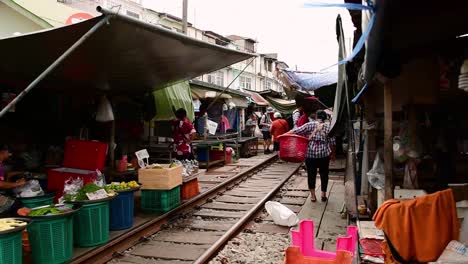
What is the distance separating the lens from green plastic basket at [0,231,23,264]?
3.88m

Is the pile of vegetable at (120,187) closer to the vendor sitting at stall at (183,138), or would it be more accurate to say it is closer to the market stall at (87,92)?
the market stall at (87,92)

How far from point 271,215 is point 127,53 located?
13.0 ft

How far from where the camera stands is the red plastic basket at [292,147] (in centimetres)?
791

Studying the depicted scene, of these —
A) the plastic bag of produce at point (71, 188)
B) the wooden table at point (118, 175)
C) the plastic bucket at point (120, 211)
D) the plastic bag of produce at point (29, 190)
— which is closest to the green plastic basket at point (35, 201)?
the plastic bag of produce at point (29, 190)

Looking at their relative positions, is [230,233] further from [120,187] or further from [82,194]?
[82,194]

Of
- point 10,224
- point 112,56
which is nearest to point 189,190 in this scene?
point 112,56

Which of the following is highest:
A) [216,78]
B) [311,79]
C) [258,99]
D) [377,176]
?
[216,78]

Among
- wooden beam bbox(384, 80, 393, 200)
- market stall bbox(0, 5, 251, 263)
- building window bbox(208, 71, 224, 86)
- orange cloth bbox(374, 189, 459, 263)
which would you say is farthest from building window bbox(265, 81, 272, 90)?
orange cloth bbox(374, 189, 459, 263)

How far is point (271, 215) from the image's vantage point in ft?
24.3

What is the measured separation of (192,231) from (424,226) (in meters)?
4.47

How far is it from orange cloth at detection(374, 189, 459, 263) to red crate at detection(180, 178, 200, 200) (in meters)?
5.91

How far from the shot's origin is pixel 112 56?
5.98 meters

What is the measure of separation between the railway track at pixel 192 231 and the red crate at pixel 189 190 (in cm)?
22

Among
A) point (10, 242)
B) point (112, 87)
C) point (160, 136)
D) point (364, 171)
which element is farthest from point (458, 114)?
point (160, 136)
